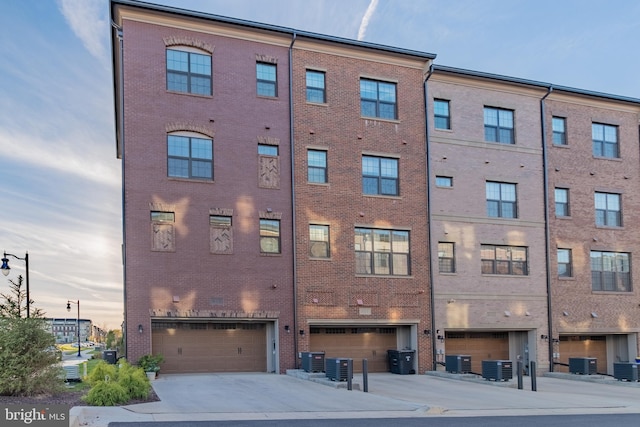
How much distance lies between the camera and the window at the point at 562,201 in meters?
33.0

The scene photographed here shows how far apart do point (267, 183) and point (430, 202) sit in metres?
7.91

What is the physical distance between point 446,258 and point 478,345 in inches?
189

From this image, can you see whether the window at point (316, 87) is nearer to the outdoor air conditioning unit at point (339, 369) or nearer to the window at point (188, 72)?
the window at point (188, 72)

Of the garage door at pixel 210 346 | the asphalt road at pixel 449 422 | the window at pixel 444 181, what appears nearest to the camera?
the asphalt road at pixel 449 422

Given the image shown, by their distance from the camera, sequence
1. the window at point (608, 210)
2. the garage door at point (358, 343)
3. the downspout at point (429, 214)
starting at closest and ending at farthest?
the garage door at point (358, 343) < the downspout at point (429, 214) < the window at point (608, 210)

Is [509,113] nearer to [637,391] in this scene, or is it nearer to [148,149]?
[637,391]

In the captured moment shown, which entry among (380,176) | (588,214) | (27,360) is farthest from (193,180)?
(588,214)

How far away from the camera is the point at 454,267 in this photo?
99.0 feet

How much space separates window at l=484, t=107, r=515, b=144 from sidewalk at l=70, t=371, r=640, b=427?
11.9 metres

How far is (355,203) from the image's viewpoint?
28.6m

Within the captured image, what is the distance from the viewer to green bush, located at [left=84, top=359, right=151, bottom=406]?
15469 millimetres

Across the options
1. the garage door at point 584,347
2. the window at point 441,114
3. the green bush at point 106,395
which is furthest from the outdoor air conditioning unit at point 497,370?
the green bush at point 106,395

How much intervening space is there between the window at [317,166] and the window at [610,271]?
1529 centimetres

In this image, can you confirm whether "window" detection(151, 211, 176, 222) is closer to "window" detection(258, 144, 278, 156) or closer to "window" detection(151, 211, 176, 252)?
"window" detection(151, 211, 176, 252)
